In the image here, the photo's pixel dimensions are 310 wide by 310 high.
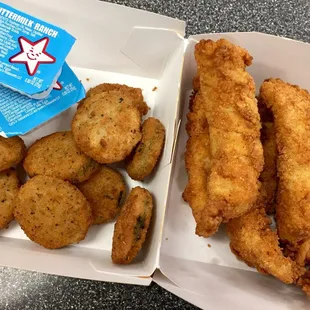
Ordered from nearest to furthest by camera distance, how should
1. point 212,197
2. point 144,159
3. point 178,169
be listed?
point 212,197
point 144,159
point 178,169

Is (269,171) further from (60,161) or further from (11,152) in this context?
(11,152)

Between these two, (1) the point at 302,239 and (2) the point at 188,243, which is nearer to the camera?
(1) the point at 302,239

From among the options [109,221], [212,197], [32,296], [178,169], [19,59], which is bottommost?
[32,296]

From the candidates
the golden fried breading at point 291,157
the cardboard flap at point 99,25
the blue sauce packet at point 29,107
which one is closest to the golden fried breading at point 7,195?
the blue sauce packet at point 29,107

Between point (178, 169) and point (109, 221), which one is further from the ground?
point (178, 169)

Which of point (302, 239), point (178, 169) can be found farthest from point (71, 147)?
point (302, 239)

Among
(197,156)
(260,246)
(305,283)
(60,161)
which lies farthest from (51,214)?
(305,283)

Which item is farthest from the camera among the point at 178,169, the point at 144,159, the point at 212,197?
the point at 178,169

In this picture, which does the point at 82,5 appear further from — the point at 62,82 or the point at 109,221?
the point at 109,221
